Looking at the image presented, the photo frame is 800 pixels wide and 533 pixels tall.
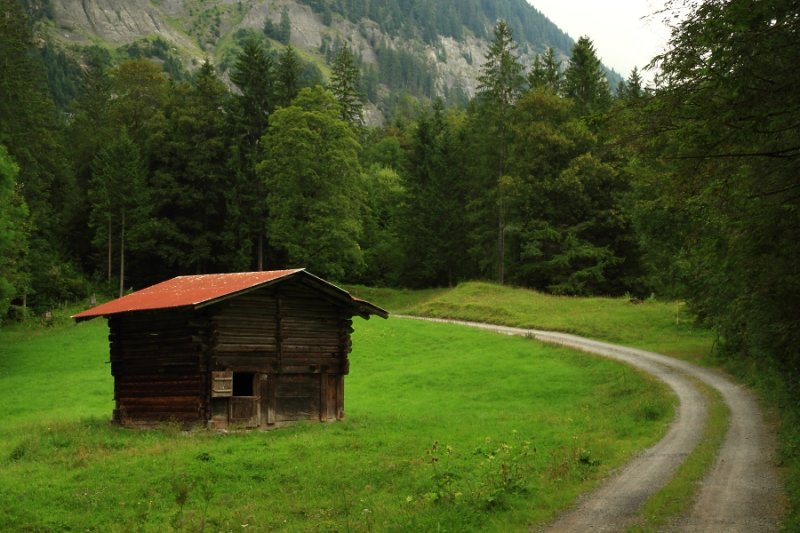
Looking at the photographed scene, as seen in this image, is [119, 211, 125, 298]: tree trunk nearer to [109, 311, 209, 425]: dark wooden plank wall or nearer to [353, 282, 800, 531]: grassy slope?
[353, 282, 800, 531]: grassy slope

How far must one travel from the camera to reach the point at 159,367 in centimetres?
2795

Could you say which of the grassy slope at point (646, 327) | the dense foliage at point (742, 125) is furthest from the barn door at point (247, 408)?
the dense foliage at point (742, 125)

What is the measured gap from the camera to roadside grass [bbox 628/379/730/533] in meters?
13.8

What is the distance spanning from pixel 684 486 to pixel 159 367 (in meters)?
18.6

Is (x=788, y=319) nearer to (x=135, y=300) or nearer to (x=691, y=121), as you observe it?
(x=691, y=121)

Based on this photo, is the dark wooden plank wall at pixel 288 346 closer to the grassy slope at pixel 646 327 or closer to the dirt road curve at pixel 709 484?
the dirt road curve at pixel 709 484

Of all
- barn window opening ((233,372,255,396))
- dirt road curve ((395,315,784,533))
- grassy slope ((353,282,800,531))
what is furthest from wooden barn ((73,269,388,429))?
grassy slope ((353,282,800,531))

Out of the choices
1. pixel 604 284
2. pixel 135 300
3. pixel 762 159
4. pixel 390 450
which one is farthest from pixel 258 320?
pixel 604 284

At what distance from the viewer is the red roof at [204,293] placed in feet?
Result: 85.6

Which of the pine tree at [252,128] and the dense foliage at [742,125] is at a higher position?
the pine tree at [252,128]

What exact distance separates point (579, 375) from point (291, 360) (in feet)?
49.0

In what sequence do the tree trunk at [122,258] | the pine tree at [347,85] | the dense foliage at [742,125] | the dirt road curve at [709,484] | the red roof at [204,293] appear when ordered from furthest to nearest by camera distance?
1. the pine tree at [347,85]
2. the tree trunk at [122,258]
3. the red roof at [204,293]
4. the dirt road curve at [709,484]
5. the dense foliage at [742,125]

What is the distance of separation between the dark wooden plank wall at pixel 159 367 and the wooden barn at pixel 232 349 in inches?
1.4

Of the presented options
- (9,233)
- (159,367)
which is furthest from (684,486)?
(9,233)
